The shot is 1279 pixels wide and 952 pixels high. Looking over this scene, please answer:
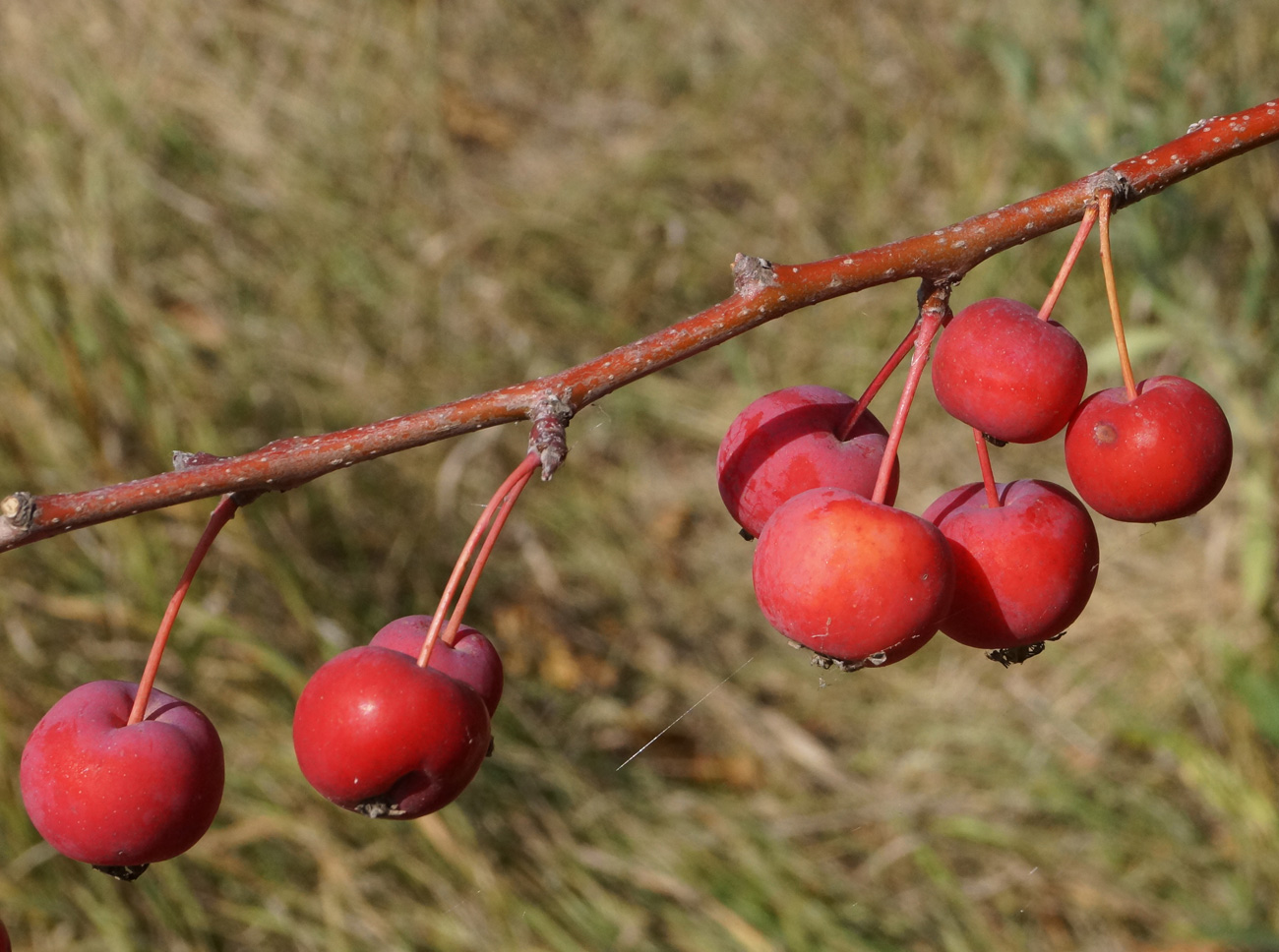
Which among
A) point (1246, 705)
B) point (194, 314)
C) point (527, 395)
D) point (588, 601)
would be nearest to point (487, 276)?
point (194, 314)

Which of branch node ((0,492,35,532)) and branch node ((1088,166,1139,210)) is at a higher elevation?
branch node ((1088,166,1139,210))

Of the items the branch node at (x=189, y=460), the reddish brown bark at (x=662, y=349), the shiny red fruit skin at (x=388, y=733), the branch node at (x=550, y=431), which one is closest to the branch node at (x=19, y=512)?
the reddish brown bark at (x=662, y=349)

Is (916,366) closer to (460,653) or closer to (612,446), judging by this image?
(460,653)

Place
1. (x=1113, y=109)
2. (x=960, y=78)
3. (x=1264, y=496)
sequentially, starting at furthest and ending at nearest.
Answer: (x=960, y=78)
(x=1113, y=109)
(x=1264, y=496)

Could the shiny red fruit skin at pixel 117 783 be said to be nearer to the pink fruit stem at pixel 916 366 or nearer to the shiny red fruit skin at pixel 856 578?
the shiny red fruit skin at pixel 856 578

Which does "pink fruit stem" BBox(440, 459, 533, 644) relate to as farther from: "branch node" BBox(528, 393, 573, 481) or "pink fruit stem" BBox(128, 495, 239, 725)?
"pink fruit stem" BBox(128, 495, 239, 725)

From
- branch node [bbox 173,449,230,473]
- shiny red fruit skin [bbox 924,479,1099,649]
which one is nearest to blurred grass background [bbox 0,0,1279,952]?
shiny red fruit skin [bbox 924,479,1099,649]

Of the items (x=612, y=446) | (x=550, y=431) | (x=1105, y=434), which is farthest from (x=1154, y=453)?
(x=612, y=446)

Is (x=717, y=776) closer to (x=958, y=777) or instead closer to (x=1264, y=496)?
(x=958, y=777)
